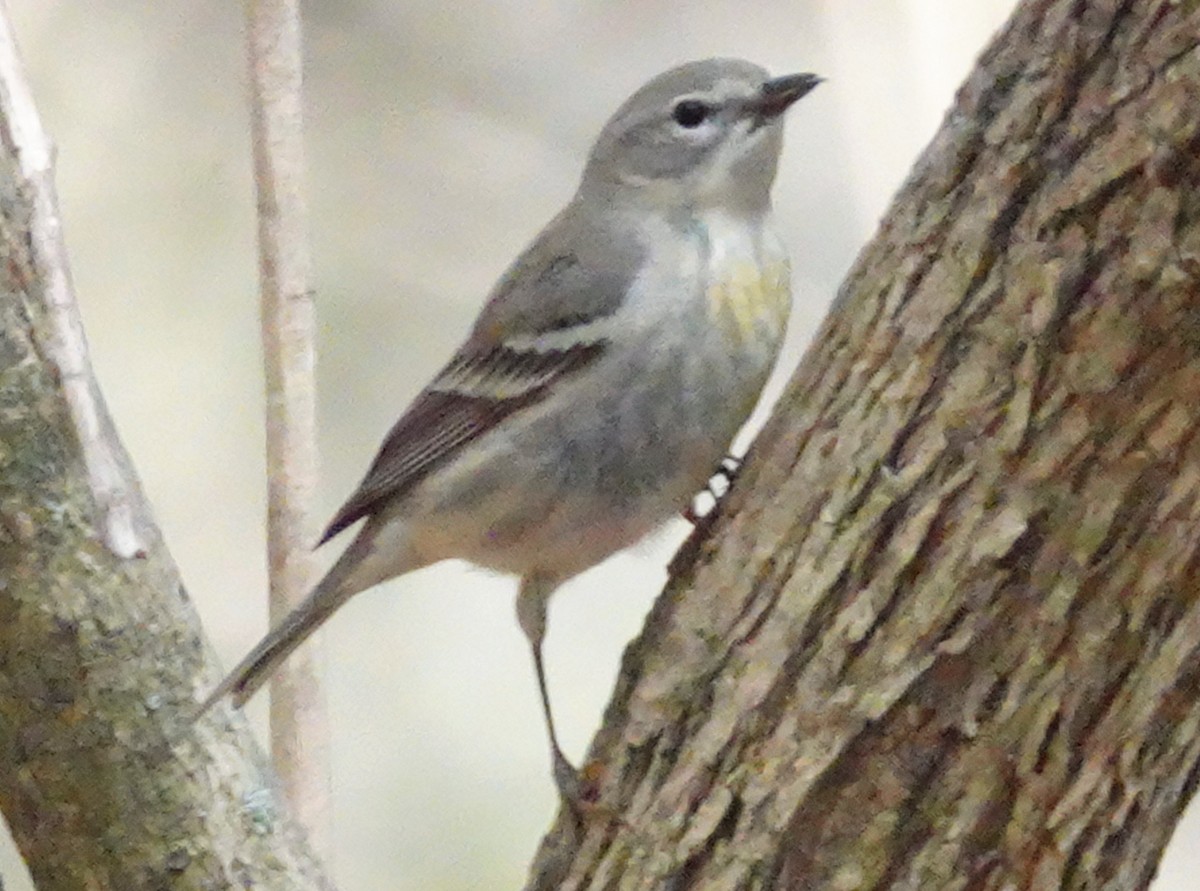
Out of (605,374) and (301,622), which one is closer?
(605,374)

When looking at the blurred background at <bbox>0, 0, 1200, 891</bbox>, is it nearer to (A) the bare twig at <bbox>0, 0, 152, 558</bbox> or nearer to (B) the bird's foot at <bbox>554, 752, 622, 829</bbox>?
(A) the bare twig at <bbox>0, 0, 152, 558</bbox>

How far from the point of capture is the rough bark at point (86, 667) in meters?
1.41

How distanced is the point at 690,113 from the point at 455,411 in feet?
1.54

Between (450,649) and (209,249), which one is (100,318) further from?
(450,649)

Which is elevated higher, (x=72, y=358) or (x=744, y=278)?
(x=744, y=278)

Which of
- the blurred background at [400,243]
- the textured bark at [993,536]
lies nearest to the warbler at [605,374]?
the textured bark at [993,536]

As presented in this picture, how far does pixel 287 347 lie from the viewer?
1.88 meters

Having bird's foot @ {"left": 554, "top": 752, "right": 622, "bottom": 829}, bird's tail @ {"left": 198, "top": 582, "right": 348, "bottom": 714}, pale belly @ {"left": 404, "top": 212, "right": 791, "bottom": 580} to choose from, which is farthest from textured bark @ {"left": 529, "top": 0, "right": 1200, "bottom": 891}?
bird's tail @ {"left": 198, "top": 582, "right": 348, "bottom": 714}

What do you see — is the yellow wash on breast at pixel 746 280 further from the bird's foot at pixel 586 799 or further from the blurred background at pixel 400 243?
the blurred background at pixel 400 243

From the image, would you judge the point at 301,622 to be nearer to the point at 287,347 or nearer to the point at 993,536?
the point at 287,347

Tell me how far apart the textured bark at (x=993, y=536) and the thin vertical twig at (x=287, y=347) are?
0.82 metres

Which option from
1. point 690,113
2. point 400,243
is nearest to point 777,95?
point 690,113

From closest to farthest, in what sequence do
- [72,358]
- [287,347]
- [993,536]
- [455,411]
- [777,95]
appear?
[993,536]
[72,358]
[777,95]
[455,411]
[287,347]

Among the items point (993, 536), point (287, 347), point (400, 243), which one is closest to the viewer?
point (993, 536)
